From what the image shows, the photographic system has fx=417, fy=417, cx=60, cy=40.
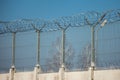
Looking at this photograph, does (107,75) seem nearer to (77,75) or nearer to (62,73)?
(77,75)

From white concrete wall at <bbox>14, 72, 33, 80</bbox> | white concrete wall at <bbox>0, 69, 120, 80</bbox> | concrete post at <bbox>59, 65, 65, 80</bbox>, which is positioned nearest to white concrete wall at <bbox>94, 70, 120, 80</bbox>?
white concrete wall at <bbox>0, 69, 120, 80</bbox>

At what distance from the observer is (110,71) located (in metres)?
22.5

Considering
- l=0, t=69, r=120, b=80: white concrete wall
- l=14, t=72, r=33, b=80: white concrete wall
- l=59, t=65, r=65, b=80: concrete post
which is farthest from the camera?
l=14, t=72, r=33, b=80: white concrete wall

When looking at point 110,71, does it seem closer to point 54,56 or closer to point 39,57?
point 39,57

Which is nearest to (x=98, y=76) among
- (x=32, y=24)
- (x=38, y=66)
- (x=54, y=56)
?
(x=38, y=66)

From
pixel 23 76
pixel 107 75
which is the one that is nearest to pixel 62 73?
pixel 107 75

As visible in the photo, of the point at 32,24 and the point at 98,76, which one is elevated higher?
→ the point at 32,24

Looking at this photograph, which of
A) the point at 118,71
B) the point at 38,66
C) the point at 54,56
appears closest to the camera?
the point at 118,71

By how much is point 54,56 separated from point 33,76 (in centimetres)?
486

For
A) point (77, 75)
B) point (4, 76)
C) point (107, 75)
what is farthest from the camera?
point (4, 76)

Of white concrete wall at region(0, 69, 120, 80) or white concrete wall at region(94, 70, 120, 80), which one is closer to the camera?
white concrete wall at region(94, 70, 120, 80)

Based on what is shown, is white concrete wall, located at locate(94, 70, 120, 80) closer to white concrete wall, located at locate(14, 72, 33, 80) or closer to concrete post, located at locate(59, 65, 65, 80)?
concrete post, located at locate(59, 65, 65, 80)

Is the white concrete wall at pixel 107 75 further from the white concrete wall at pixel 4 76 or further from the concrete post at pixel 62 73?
the white concrete wall at pixel 4 76

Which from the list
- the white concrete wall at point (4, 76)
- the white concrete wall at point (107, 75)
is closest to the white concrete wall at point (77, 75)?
the white concrete wall at point (107, 75)
